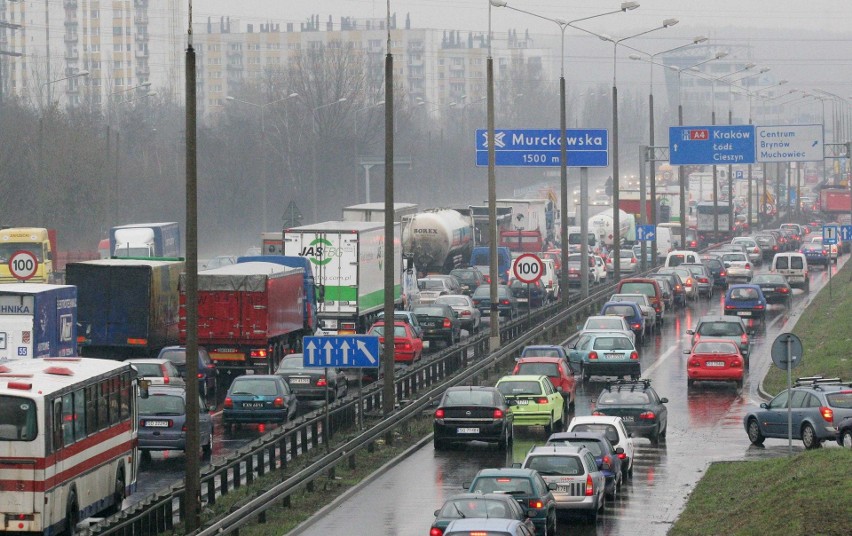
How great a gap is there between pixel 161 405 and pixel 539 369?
1085 centimetres

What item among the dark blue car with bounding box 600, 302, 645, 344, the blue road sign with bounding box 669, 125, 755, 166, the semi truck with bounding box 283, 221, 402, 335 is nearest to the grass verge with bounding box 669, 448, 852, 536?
the semi truck with bounding box 283, 221, 402, 335

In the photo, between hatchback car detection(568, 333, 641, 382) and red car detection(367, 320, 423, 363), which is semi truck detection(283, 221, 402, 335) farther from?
hatchback car detection(568, 333, 641, 382)

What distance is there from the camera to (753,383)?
4269 centimetres

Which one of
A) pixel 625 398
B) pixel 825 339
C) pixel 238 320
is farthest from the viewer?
pixel 825 339

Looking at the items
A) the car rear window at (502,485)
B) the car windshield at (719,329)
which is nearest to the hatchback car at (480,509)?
the car rear window at (502,485)

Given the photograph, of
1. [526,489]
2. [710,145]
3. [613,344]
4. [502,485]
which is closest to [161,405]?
[502,485]

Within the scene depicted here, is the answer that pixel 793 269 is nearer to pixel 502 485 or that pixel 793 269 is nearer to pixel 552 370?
pixel 552 370

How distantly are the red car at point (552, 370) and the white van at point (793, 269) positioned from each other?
38159mm

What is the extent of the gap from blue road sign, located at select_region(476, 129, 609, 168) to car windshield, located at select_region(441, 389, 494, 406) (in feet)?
119

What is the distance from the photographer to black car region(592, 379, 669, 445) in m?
32.0

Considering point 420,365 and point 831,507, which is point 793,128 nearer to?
point 420,365

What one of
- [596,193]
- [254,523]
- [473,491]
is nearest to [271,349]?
[254,523]

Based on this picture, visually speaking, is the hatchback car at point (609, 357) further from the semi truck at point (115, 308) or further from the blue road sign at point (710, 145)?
the blue road sign at point (710, 145)

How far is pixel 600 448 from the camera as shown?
25.9 metres
